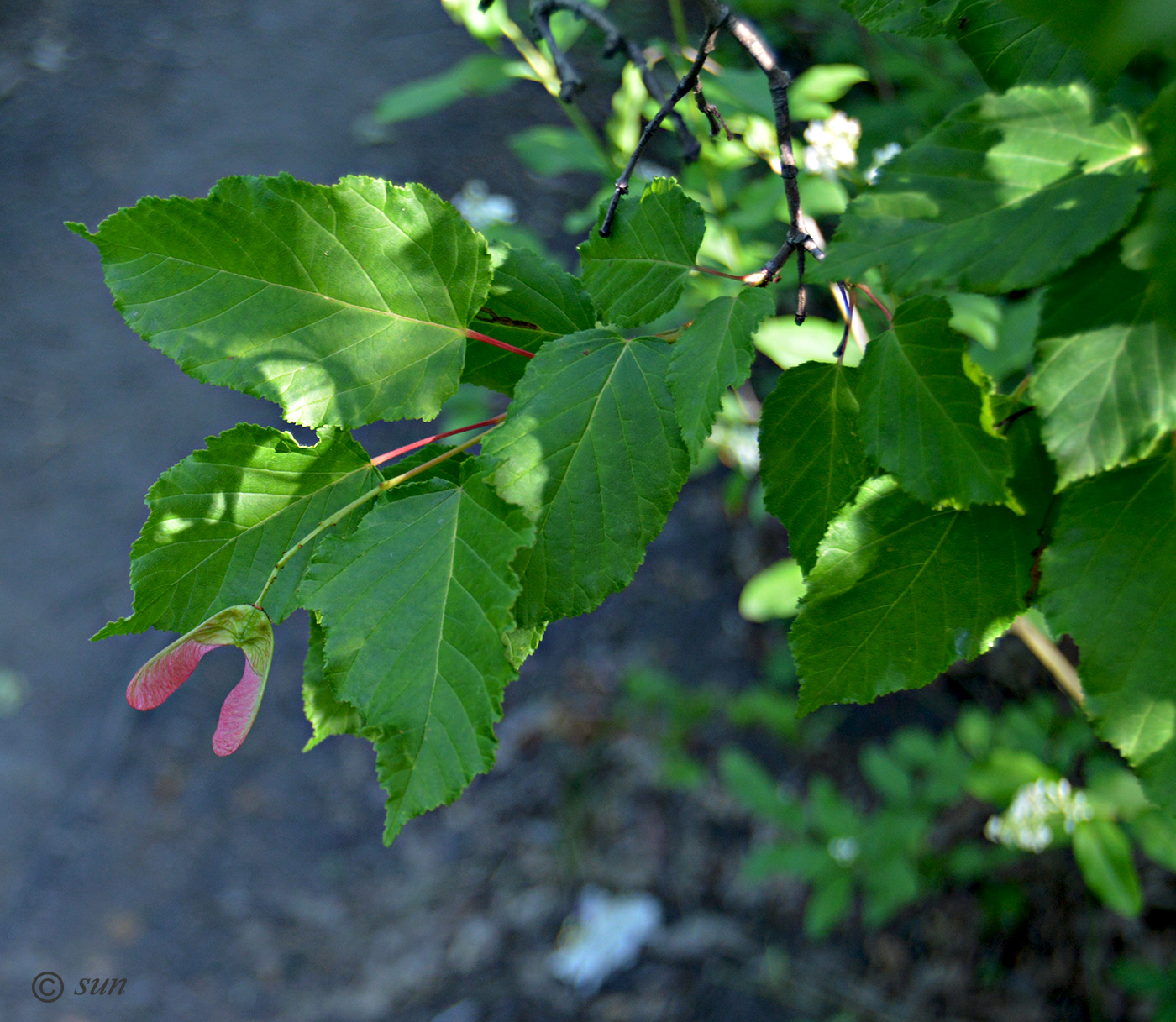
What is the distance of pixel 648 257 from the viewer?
2.43 feet

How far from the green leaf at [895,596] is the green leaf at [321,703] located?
42 cm

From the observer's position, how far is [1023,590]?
2.20ft

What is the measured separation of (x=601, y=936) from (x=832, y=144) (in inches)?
96.6

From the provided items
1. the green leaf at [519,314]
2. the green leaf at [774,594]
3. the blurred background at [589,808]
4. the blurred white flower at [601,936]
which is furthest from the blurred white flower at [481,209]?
the blurred white flower at [601,936]

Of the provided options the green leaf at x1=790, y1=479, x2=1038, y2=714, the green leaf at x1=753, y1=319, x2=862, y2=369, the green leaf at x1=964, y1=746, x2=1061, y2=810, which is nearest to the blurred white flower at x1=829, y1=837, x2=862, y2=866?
the green leaf at x1=964, y1=746, x2=1061, y2=810

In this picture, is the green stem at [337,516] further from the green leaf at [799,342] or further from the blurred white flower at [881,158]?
the green leaf at [799,342]

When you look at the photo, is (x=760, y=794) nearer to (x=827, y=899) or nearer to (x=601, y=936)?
(x=827, y=899)

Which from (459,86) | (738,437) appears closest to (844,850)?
(738,437)

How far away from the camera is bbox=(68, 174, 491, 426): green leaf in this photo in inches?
27.4

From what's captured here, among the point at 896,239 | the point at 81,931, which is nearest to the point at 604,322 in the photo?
the point at 896,239

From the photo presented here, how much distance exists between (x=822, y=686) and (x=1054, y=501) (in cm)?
25

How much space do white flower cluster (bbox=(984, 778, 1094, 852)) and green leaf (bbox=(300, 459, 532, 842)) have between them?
1.74 meters

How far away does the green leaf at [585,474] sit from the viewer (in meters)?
0.67

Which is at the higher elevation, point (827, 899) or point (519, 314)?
point (519, 314)
